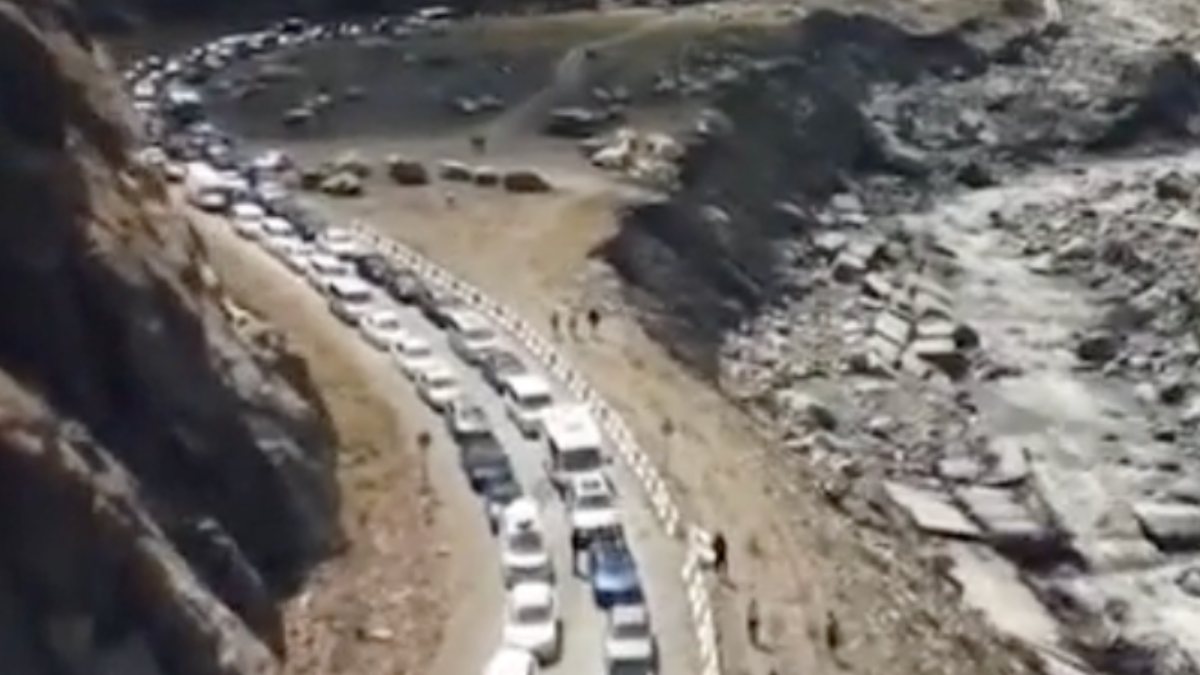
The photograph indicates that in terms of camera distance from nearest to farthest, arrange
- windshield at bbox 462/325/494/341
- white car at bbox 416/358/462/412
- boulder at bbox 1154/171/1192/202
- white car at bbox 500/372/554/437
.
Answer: white car at bbox 500/372/554/437 → white car at bbox 416/358/462/412 → windshield at bbox 462/325/494/341 → boulder at bbox 1154/171/1192/202

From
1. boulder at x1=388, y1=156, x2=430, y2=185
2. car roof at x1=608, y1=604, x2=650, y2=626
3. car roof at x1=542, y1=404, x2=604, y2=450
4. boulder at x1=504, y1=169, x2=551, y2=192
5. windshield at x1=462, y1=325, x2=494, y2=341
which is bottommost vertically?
Answer: boulder at x1=388, y1=156, x2=430, y2=185

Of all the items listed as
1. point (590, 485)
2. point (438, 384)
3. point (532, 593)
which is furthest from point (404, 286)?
point (532, 593)

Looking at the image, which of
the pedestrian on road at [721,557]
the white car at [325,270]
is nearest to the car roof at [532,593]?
the pedestrian on road at [721,557]

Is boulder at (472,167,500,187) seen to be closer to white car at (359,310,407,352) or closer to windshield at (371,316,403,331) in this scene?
white car at (359,310,407,352)

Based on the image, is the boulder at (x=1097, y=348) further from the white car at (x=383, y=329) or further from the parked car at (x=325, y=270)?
the white car at (x=383, y=329)

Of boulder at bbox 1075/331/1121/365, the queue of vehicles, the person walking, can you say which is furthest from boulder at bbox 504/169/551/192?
boulder at bbox 1075/331/1121/365

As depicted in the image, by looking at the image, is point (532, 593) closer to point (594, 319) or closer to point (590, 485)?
point (590, 485)
